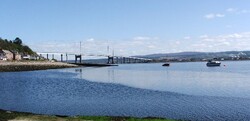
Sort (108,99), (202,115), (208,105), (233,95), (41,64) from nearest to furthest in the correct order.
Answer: (202,115)
(208,105)
(108,99)
(233,95)
(41,64)

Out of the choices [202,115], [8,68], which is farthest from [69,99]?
[8,68]

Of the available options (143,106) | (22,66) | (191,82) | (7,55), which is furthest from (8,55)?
(143,106)

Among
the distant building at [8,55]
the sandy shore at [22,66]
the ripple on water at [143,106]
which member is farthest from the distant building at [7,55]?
the ripple on water at [143,106]

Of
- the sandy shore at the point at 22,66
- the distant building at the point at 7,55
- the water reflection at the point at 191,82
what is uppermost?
the distant building at the point at 7,55

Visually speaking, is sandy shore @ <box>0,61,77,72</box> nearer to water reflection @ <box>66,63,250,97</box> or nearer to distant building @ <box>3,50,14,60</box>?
distant building @ <box>3,50,14,60</box>

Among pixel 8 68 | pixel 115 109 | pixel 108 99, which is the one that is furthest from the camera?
pixel 8 68

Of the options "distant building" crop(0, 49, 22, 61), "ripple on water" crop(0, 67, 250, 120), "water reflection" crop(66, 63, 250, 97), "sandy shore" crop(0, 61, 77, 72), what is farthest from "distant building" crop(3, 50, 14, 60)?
"ripple on water" crop(0, 67, 250, 120)

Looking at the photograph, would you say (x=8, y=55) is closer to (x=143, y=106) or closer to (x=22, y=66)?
(x=22, y=66)

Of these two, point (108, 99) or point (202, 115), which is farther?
point (108, 99)

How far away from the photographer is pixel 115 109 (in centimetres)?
→ 4006

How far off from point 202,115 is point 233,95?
18381 millimetres

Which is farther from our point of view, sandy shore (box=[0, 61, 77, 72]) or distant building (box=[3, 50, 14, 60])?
distant building (box=[3, 50, 14, 60])

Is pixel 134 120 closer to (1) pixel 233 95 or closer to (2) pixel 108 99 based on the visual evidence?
(2) pixel 108 99

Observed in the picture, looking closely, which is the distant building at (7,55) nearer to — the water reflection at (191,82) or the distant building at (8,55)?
the distant building at (8,55)
